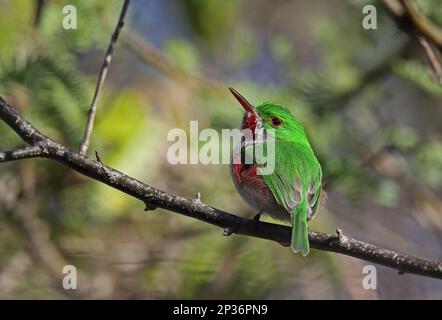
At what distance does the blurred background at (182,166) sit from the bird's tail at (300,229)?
1.01m

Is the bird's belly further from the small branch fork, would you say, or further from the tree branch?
the small branch fork

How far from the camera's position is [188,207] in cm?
239

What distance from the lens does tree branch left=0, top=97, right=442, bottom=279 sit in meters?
2.31

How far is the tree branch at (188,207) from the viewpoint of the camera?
2.31 m

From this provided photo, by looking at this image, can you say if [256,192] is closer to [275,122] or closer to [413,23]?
[275,122]

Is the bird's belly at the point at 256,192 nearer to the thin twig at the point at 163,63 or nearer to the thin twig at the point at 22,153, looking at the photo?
the thin twig at the point at 22,153

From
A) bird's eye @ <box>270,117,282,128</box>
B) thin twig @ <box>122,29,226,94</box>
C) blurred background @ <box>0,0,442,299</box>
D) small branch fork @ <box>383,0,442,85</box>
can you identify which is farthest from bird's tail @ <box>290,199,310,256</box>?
thin twig @ <box>122,29,226,94</box>

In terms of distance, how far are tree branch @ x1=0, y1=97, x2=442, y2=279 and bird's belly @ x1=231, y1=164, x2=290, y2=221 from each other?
1.11 ft

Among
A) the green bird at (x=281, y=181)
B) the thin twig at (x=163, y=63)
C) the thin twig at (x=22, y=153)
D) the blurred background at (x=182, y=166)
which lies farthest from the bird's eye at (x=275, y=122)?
the thin twig at (x=22, y=153)

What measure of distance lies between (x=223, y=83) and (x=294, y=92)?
16.2 inches

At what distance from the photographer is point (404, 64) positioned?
13.5 ft

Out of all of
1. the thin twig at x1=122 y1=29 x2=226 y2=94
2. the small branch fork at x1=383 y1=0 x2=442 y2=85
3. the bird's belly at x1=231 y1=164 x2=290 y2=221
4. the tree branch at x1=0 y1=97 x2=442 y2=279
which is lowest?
the tree branch at x1=0 y1=97 x2=442 y2=279

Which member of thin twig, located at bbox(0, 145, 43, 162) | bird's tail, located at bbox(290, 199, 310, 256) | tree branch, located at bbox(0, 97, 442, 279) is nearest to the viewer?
thin twig, located at bbox(0, 145, 43, 162)
